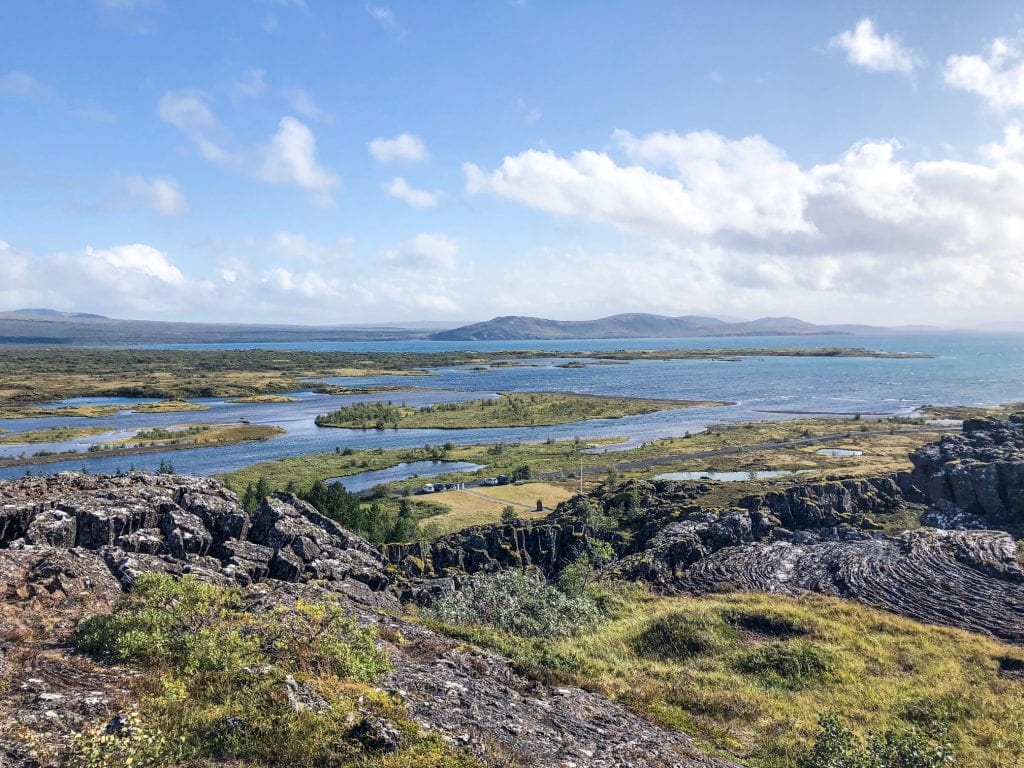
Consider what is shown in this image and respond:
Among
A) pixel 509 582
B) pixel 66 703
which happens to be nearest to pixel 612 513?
pixel 509 582

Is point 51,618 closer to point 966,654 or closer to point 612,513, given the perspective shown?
point 966,654

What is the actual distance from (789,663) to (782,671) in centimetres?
52

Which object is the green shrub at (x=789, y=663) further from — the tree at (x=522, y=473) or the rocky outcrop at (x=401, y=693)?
the tree at (x=522, y=473)

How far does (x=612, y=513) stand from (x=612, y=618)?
2557 centimetres

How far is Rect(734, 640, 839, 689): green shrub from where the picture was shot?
1024 inches

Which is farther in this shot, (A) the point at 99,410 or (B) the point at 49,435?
(A) the point at 99,410

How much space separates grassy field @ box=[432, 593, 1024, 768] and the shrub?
1.27 metres

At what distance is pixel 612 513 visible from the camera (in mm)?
59156

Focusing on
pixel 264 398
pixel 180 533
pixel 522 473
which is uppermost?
pixel 180 533

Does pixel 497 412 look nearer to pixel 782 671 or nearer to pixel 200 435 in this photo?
pixel 200 435

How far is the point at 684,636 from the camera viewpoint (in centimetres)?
3027

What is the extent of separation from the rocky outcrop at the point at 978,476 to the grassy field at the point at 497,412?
295 feet

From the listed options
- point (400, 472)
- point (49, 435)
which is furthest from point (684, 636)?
point (49, 435)

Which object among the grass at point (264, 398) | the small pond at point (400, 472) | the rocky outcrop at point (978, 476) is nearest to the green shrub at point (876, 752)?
the rocky outcrop at point (978, 476)
